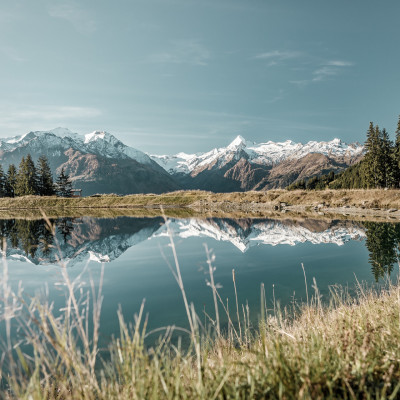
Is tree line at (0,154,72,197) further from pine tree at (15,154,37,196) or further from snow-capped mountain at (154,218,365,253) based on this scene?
snow-capped mountain at (154,218,365,253)

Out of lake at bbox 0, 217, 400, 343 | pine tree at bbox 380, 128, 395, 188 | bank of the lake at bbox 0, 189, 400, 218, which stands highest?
pine tree at bbox 380, 128, 395, 188

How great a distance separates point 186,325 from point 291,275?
20.3ft

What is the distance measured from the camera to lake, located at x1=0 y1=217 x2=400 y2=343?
9.77 metres

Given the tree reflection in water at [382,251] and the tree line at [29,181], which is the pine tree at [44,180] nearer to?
the tree line at [29,181]

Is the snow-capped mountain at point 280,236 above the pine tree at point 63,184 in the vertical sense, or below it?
below

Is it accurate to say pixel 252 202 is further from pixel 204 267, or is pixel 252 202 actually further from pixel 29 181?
pixel 29 181

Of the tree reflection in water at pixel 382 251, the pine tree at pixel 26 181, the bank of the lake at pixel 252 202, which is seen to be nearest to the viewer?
the tree reflection in water at pixel 382 251

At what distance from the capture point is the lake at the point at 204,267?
9773 mm

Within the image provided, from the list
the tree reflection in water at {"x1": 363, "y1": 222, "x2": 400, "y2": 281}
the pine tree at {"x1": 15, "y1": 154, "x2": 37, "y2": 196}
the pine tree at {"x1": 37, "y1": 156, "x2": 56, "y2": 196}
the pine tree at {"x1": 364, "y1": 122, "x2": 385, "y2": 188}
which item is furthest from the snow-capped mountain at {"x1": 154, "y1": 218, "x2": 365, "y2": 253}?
the pine tree at {"x1": 37, "y1": 156, "x2": 56, "y2": 196}

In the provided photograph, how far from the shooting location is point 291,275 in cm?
1281

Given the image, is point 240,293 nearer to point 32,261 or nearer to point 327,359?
point 327,359

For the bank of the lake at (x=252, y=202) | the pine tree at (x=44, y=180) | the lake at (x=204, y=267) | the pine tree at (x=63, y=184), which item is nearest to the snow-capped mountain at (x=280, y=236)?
the lake at (x=204, y=267)

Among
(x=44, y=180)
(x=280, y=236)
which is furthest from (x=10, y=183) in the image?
(x=280, y=236)

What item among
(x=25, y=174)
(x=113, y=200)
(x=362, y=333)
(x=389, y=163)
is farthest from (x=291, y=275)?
(x=25, y=174)
